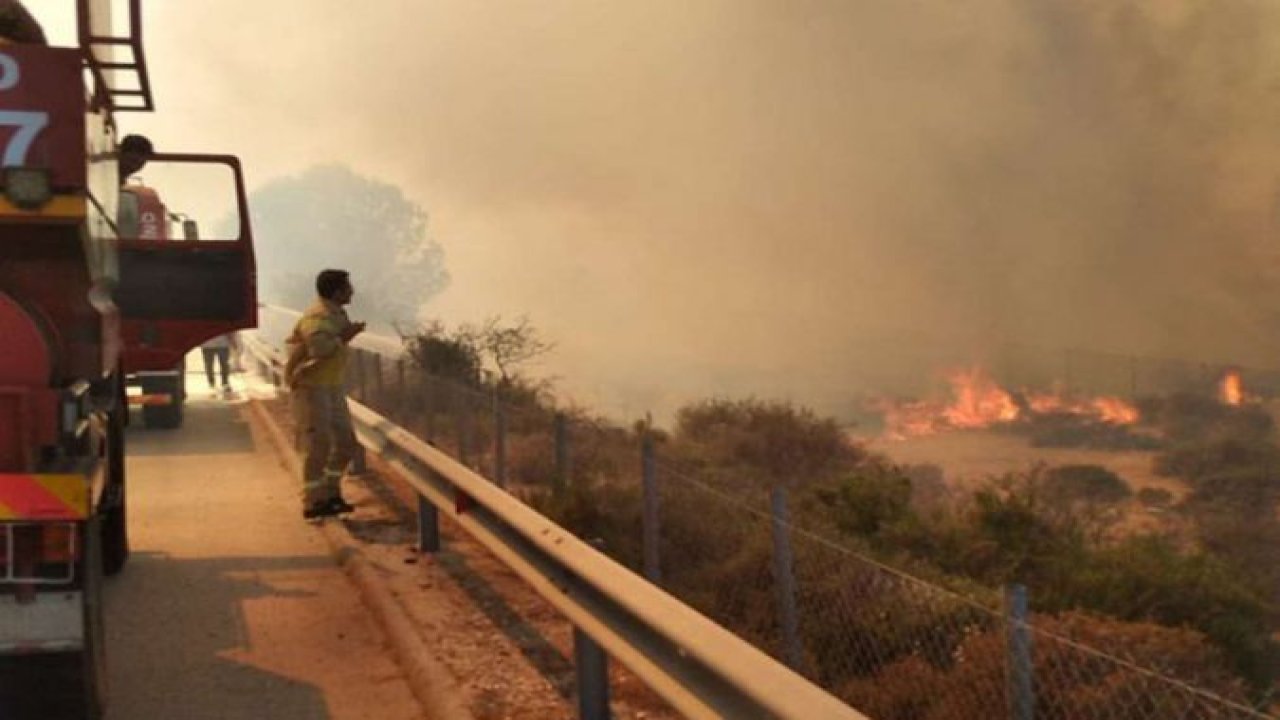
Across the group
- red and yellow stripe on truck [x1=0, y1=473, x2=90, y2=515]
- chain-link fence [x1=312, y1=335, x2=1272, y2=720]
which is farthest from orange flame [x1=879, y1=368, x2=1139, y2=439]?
red and yellow stripe on truck [x1=0, y1=473, x2=90, y2=515]

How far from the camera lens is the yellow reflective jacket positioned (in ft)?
23.9

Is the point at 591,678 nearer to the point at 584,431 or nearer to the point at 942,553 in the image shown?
the point at 942,553

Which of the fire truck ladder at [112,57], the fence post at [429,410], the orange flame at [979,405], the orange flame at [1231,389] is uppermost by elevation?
the fire truck ladder at [112,57]

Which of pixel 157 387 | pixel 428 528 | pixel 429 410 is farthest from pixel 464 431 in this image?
pixel 157 387

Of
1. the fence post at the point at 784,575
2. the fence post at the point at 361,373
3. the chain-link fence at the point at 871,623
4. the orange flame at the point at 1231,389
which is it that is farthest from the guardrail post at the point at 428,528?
the orange flame at the point at 1231,389

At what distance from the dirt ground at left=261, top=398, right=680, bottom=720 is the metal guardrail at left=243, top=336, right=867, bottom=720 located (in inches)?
14.8

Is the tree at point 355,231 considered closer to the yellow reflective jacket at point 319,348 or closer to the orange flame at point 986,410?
the orange flame at point 986,410

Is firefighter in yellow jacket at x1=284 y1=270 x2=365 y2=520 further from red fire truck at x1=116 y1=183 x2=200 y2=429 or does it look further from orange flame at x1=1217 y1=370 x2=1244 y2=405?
orange flame at x1=1217 y1=370 x2=1244 y2=405

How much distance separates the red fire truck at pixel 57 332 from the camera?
11.6 feet

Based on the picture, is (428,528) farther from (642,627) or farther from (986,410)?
(986,410)

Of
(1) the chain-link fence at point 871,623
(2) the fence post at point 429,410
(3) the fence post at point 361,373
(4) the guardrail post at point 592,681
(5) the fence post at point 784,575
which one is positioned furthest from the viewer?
(3) the fence post at point 361,373

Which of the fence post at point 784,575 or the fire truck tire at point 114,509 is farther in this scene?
the fire truck tire at point 114,509

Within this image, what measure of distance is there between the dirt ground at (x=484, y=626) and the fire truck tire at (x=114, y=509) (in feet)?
4.14

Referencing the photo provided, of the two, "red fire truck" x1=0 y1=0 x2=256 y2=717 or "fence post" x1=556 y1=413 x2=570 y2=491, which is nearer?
"red fire truck" x1=0 y1=0 x2=256 y2=717
